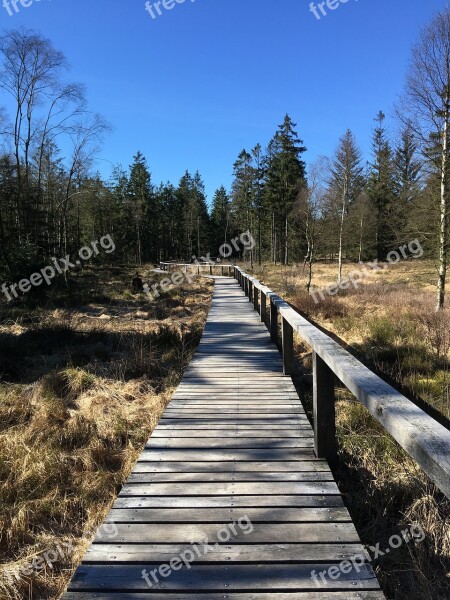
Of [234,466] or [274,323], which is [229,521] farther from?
[274,323]

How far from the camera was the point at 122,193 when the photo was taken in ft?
175

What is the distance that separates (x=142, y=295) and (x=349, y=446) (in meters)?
14.1

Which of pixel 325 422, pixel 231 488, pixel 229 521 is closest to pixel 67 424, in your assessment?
pixel 231 488

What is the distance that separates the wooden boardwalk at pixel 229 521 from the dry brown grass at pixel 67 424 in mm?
604

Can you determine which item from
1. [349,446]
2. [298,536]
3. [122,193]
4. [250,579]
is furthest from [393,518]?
[122,193]

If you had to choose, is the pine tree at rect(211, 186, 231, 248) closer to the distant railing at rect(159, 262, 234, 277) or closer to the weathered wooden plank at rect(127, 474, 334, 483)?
the distant railing at rect(159, 262, 234, 277)

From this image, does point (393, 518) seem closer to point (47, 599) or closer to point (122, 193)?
point (47, 599)

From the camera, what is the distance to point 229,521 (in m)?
2.37

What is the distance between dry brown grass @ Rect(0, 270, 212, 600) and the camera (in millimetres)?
2830

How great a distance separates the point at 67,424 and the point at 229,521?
3016 mm

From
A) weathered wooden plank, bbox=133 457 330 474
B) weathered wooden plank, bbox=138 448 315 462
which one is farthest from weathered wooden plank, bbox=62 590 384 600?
weathered wooden plank, bbox=138 448 315 462

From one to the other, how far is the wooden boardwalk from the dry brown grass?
23.8 inches

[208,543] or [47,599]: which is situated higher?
[208,543]

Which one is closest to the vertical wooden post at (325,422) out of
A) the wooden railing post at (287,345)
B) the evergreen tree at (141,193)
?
the wooden railing post at (287,345)
